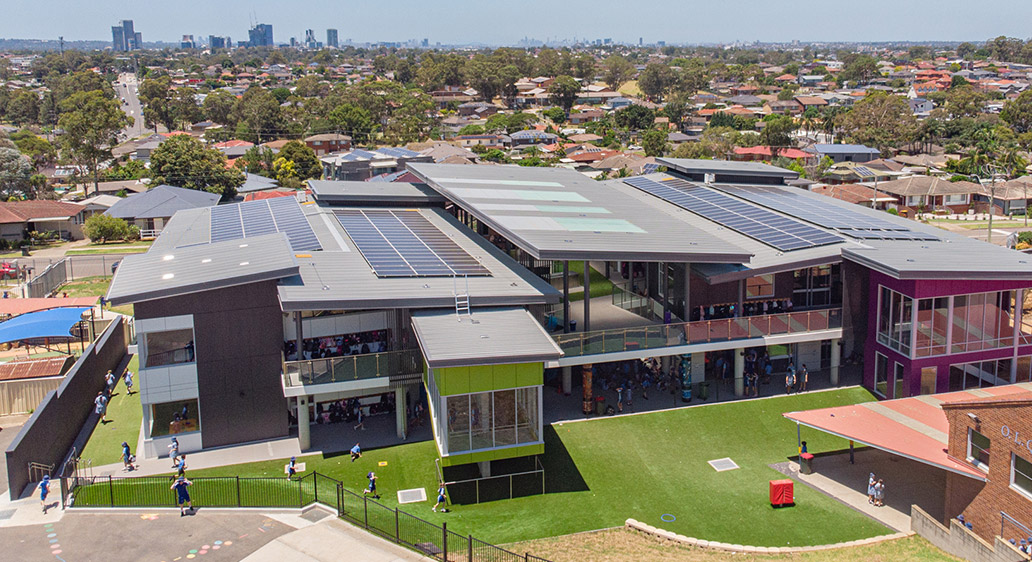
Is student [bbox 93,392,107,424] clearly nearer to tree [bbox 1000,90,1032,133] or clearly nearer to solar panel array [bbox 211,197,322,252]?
solar panel array [bbox 211,197,322,252]

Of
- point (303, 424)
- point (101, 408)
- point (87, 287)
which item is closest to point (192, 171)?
point (87, 287)

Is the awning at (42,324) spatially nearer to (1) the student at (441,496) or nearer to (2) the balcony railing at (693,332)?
(1) the student at (441,496)

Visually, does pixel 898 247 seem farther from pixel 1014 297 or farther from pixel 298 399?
pixel 298 399

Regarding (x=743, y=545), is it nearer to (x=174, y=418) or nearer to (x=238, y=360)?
(x=238, y=360)

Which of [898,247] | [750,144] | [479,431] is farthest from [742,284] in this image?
[750,144]

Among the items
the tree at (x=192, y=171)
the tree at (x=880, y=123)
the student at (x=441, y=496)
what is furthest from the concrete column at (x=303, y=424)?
the tree at (x=880, y=123)
